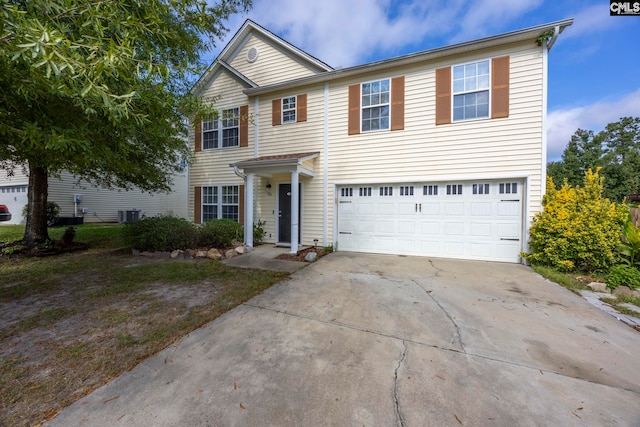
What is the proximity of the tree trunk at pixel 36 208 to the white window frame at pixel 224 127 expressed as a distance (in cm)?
494

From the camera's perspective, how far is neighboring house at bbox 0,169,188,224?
1492 cm

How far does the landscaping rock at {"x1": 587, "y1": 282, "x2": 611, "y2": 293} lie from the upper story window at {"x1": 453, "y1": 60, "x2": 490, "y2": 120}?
14.3 feet

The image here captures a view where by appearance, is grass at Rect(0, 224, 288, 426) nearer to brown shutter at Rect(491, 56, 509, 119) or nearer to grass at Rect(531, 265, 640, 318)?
grass at Rect(531, 265, 640, 318)

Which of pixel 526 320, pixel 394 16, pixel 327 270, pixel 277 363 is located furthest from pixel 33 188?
pixel 394 16

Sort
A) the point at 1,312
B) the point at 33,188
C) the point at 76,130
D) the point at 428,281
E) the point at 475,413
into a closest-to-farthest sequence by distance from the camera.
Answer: the point at 475,413 < the point at 76,130 < the point at 1,312 < the point at 428,281 < the point at 33,188

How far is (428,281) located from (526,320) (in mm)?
1729

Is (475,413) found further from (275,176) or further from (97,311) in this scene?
(275,176)

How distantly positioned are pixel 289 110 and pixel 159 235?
5732 mm

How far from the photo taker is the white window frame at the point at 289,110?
8.79 meters

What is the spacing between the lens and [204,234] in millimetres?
7762

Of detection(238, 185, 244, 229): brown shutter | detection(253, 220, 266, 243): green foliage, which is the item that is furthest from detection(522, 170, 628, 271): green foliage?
detection(238, 185, 244, 229): brown shutter

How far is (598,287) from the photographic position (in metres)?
4.59

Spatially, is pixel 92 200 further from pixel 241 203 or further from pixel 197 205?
pixel 241 203

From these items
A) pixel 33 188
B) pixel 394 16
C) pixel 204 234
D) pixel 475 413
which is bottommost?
pixel 475 413
